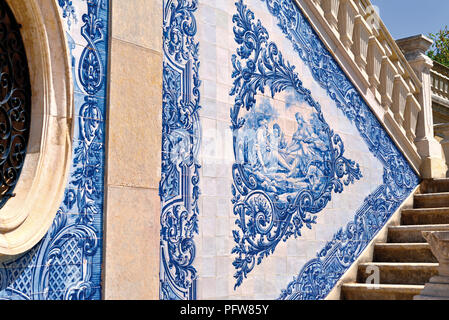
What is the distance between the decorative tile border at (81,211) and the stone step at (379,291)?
2.48 metres

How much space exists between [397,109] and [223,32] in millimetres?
2645

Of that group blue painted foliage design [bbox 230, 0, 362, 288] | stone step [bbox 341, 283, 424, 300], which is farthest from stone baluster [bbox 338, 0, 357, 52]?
stone step [bbox 341, 283, 424, 300]

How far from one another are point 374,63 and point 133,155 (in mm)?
3307

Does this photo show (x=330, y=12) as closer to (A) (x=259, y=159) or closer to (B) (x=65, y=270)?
(A) (x=259, y=159)

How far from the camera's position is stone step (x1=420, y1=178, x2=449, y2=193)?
640 cm

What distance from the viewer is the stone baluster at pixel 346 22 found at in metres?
5.69

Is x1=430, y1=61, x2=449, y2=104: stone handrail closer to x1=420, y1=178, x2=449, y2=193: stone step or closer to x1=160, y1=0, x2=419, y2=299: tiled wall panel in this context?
x1=420, y1=178, x2=449, y2=193: stone step

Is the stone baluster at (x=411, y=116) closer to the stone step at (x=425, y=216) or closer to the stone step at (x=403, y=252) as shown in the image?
the stone step at (x=425, y=216)

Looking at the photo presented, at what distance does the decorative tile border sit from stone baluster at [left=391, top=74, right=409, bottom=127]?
3710 mm

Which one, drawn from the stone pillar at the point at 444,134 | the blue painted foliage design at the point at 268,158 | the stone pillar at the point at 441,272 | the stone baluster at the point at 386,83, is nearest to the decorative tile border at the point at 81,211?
the blue painted foliage design at the point at 268,158

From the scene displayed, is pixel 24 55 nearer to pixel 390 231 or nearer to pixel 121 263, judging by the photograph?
pixel 121 263

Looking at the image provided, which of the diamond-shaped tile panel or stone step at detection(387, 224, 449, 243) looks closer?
the diamond-shaped tile panel

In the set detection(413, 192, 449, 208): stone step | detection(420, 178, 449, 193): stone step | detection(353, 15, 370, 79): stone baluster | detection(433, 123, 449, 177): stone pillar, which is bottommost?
detection(413, 192, 449, 208): stone step

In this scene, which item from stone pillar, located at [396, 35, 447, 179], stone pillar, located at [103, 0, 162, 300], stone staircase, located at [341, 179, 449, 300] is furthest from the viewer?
stone pillar, located at [396, 35, 447, 179]
